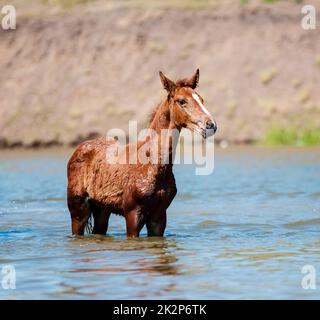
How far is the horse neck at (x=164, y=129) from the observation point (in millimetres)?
13641

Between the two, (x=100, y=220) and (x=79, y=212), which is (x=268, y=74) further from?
(x=79, y=212)

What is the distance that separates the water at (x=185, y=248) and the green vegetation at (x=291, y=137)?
48.6ft

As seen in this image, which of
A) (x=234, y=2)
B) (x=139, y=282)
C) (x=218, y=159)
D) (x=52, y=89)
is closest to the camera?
(x=139, y=282)

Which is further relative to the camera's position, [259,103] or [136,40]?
[136,40]

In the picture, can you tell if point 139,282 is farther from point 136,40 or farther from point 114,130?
point 136,40

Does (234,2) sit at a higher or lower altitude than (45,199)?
higher

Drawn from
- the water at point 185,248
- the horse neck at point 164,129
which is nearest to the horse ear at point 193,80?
the horse neck at point 164,129

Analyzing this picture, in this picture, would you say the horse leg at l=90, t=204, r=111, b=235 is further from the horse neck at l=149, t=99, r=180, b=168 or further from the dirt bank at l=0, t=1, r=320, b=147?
the dirt bank at l=0, t=1, r=320, b=147

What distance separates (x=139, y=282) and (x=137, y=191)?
276 centimetres

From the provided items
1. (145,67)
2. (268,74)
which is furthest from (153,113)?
(145,67)

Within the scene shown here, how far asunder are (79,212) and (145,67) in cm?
3409

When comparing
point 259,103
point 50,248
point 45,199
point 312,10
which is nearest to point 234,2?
point 312,10

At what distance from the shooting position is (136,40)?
164 feet

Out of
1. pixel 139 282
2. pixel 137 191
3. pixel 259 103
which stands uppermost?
pixel 259 103
